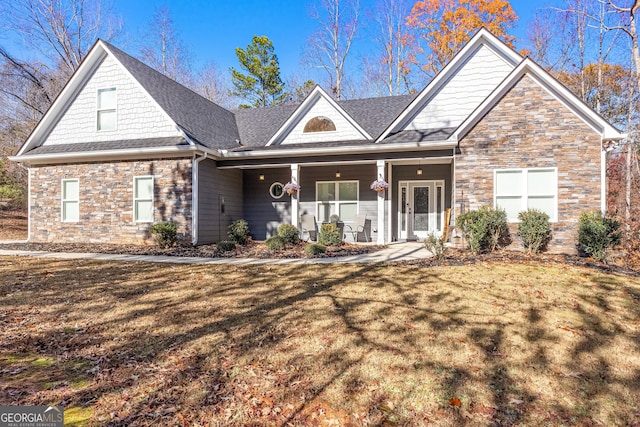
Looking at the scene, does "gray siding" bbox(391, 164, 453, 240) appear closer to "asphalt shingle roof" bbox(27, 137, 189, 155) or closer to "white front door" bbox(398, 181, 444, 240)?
"white front door" bbox(398, 181, 444, 240)

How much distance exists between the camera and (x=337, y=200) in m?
13.1

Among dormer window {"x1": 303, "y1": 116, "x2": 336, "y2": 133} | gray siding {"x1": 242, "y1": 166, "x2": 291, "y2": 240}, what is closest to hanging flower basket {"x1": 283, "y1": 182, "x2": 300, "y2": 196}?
gray siding {"x1": 242, "y1": 166, "x2": 291, "y2": 240}

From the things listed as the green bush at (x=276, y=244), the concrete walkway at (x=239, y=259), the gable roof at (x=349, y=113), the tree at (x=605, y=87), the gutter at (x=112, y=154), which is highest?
the tree at (x=605, y=87)

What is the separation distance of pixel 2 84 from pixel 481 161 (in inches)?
940

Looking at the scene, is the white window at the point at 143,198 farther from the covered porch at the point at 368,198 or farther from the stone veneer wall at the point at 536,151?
the stone veneer wall at the point at 536,151

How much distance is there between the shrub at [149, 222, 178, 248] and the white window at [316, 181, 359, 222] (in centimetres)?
507

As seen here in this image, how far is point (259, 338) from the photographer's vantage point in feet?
12.3

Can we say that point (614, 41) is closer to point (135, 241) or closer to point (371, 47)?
point (371, 47)

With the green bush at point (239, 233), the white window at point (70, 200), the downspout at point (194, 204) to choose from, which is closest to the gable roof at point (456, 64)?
the green bush at point (239, 233)

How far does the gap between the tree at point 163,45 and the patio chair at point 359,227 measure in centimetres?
2014

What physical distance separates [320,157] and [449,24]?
52.0 ft

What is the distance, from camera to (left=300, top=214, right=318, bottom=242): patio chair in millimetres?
12289

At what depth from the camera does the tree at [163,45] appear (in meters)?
25.0

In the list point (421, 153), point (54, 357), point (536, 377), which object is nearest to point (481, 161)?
point (421, 153)
